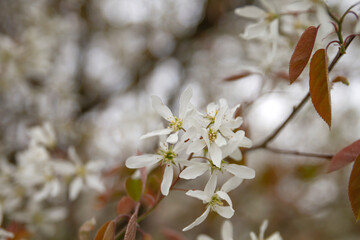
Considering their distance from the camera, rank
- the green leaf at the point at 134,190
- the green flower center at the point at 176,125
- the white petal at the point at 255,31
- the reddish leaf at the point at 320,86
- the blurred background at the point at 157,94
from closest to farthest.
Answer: the reddish leaf at the point at 320,86, the green flower center at the point at 176,125, the green leaf at the point at 134,190, the white petal at the point at 255,31, the blurred background at the point at 157,94

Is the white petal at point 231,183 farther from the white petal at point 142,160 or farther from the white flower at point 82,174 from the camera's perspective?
the white flower at point 82,174

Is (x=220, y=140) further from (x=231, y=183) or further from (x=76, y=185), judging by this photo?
(x=76, y=185)

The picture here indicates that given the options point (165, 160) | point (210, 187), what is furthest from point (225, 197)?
point (165, 160)

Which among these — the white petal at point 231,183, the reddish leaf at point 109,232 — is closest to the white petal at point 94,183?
the reddish leaf at point 109,232

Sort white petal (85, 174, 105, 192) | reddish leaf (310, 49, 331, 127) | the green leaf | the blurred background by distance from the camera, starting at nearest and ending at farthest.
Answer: reddish leaf (310, 49, 331, 127)
the green leaf
white petal (85, 174, 105, 192)
the blurred background

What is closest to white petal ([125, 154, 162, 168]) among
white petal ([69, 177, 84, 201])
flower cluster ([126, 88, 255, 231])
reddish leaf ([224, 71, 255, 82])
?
flower cluster ([126, 88, 255, 231])

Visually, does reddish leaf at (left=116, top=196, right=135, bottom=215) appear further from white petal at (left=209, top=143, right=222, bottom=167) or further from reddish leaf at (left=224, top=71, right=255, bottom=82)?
reddish leaf at (left=224, top=71, right=255, bottom=82)
